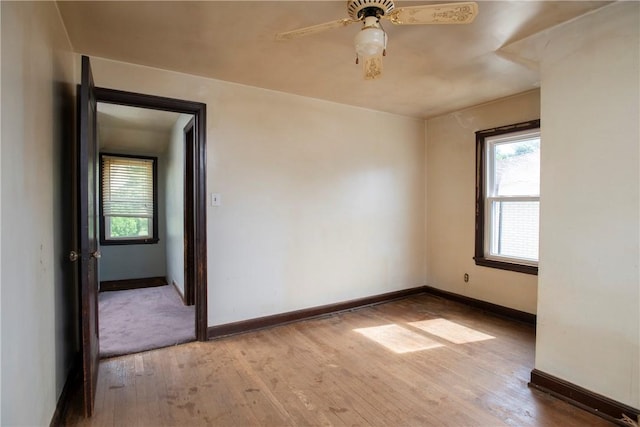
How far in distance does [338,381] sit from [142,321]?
88.5 inches

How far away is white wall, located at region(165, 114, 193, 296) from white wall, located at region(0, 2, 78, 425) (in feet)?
6.46

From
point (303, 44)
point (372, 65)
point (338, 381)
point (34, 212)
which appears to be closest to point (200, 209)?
point (34, 212)

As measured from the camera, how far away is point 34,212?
1529 millimetres

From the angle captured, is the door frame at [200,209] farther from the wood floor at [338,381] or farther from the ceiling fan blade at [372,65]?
the ceiling fan blade at [372,65]

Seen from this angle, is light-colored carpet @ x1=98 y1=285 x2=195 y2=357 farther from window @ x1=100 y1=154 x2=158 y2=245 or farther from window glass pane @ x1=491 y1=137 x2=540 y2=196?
window glass pane @ x1=491 y1=137 x2=540 y2=196

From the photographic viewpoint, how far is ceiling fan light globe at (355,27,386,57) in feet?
5.28

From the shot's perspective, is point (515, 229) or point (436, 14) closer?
point (436, 14)

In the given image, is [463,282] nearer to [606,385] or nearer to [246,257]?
[606,385]

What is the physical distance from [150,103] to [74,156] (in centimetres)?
70

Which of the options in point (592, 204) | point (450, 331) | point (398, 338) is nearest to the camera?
point (592, 204)

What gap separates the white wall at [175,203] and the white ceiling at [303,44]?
4.63 ft

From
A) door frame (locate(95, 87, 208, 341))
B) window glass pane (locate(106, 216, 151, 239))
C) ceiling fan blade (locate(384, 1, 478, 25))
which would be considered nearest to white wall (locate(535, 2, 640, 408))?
ceiling fan blade (locate(384, 1, 478, 25))

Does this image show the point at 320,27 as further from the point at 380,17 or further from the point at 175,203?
the point at 175,203

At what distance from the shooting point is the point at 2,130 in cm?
117
